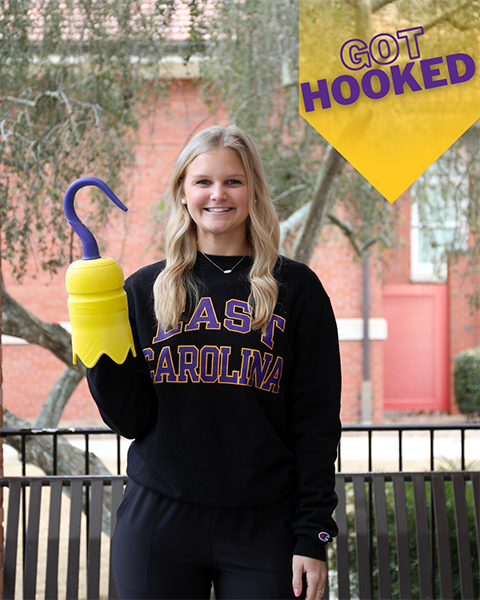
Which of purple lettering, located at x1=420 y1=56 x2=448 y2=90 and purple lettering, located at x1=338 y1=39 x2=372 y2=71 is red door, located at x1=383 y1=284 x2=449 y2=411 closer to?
purple lettering, located at x1=420 y1=56 x2=448 y2=90

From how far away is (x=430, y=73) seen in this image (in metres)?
3.68

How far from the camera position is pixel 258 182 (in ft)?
4.58

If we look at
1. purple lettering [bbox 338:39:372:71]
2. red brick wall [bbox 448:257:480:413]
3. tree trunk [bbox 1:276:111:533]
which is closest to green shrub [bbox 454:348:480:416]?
red brick wall [bbox 448:257:480:413]

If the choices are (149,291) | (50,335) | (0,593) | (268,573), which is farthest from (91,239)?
(50,335)

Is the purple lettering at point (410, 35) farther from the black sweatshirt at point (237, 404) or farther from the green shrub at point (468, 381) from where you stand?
the green shrub at point (468, 381)

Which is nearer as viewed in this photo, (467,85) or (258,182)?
(258,182)

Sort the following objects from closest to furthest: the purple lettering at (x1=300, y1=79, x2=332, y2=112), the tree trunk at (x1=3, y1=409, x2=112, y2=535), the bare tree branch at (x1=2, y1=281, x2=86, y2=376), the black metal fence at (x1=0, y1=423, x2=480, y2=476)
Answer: the black metal fence at (x1=0, y1=423, x2=480, y2=476) < the purple lettering at (x1=300, y1=79, x2=332, y2=112) < the tree trunk at (x1=3, y1=409, x2=112, y2=535) < the bare tree branch at (x1=2, y1=281, x2=86, y2=376)

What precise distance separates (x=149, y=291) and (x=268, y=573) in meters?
0.70

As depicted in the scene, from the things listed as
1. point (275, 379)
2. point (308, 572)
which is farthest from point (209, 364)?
point (308, 572)

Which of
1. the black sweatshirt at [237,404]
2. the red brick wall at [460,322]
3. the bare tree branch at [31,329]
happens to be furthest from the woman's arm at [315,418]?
the red brick wall at [460,322]

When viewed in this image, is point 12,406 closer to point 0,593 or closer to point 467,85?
point 0,593

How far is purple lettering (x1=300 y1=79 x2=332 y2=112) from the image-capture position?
3428 mm

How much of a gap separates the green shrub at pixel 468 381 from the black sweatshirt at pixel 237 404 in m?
8.80

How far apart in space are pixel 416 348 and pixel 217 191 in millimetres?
9262
